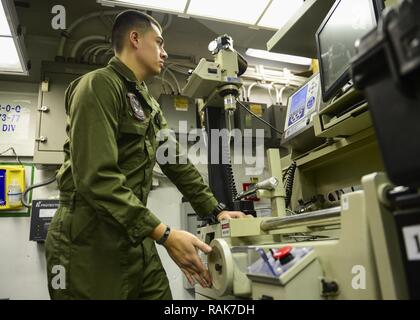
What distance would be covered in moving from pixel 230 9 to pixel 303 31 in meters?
0.53

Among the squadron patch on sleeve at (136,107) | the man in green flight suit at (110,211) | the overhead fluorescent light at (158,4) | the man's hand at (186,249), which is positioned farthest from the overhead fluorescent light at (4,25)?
the man's hand at (186,249)

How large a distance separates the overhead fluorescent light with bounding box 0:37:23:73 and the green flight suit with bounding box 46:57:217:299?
48.5 inches

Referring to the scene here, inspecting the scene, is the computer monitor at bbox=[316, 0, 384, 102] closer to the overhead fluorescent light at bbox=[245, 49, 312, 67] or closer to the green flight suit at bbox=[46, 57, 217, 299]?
the green flight suit at bbox=[46, 57, 217, 299]

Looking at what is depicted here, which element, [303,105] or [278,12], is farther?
[278,12]

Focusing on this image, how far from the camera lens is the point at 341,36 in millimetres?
1335

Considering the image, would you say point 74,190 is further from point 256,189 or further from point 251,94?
point 251,94

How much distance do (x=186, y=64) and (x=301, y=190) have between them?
5.30 ft

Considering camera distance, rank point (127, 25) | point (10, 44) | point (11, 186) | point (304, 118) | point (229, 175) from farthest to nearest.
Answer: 1. point (11, 186)
2. point (10, 44)
3. point (304, 118)
4. point (229, 175)
5. point (127, 25)

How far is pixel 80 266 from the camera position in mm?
1026

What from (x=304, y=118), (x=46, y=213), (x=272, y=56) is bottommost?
(x=46, y=213)

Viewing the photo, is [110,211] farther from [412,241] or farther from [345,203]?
[412,241]

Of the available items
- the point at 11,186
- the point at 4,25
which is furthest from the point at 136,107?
the point at 11,186

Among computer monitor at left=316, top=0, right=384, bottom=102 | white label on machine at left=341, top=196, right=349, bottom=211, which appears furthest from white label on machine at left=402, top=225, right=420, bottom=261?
computer monitor at left=316, top=0, right=384, bottom=102
